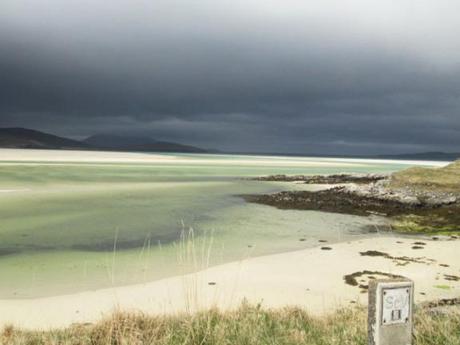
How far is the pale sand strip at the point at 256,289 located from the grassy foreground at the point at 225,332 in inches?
24.9

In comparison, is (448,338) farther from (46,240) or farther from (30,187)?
(30,187)

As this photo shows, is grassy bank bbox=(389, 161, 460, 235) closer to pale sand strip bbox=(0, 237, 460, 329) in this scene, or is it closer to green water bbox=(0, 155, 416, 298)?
green water bbox=(0, 155, 416, 298)

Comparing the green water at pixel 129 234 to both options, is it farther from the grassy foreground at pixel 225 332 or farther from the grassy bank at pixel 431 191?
the grassy bank at pixel 431 191

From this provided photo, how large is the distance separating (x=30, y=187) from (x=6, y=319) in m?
28.5

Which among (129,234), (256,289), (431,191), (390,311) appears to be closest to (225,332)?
(390,311)

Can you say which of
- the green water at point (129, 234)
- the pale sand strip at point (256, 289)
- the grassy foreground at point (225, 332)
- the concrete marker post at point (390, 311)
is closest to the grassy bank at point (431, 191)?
the green water at point (129, 234)

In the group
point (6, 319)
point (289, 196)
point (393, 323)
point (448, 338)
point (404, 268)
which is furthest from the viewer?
point (289, 196)

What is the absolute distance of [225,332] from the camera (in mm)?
5680

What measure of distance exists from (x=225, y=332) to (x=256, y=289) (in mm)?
4711

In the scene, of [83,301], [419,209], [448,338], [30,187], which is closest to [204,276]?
[83,301]

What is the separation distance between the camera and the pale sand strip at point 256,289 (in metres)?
8.52

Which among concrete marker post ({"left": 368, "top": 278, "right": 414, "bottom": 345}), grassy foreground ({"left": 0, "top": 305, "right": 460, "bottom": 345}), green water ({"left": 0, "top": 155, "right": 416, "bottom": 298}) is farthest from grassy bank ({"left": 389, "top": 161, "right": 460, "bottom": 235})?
concrete marker post ({"left": 368, "top": 278, "right": 414, "bottom": 345})

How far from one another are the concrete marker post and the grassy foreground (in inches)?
60.3

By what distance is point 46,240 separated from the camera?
15727 millimetres
